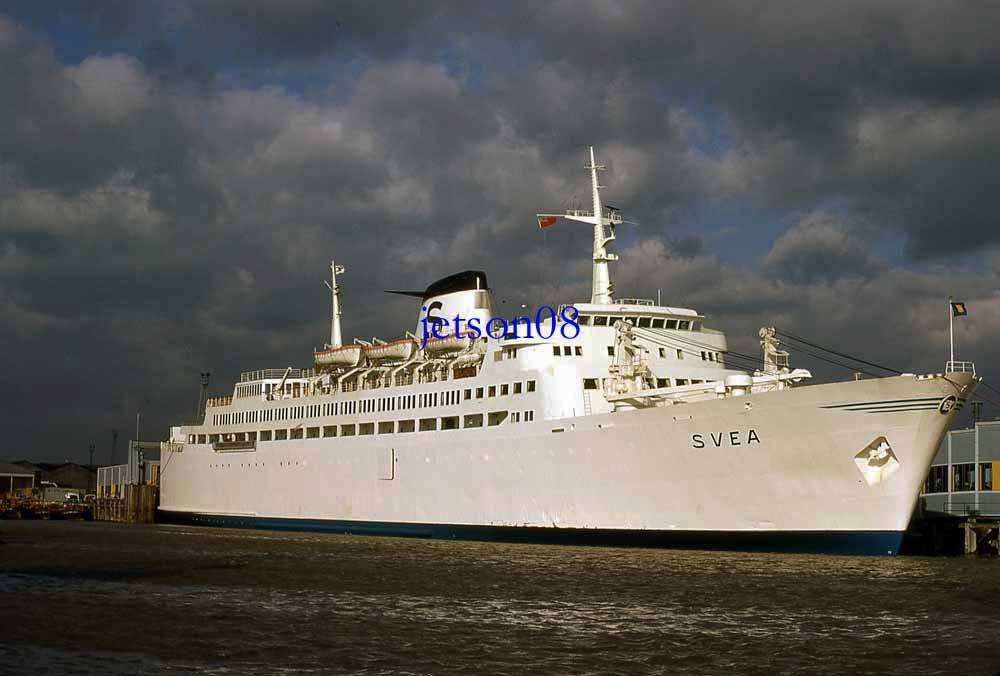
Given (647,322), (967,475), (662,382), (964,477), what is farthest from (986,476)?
(647,322)

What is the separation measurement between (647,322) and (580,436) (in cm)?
566

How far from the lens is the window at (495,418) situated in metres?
35.1

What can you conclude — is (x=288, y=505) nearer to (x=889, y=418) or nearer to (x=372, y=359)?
(x=372, y=359)

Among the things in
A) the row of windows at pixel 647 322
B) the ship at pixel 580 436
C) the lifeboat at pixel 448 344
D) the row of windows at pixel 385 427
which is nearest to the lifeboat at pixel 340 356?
the ship at pixel 580 436

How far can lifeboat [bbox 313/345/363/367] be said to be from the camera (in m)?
44.0

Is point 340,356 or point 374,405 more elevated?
point 340,356

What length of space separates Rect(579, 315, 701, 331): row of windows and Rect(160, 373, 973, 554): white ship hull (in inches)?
122

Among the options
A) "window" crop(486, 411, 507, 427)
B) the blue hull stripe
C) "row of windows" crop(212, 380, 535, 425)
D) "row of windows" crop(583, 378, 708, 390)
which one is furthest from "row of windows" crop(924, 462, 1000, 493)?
"row of windows" crop(212, 380, 535, 425)

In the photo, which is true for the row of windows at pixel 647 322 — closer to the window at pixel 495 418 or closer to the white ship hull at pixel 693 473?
the white ship hull at pixel 693 473

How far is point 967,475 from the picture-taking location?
124ft

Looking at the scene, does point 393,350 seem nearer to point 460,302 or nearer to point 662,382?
point 460,302

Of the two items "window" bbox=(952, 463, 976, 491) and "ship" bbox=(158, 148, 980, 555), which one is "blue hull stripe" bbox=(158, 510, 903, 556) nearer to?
"ship" bbox=(158, 148, 980, 555)

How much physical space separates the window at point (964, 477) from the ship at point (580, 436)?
9.25 m

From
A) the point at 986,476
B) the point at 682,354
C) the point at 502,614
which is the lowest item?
the point at 502,614
